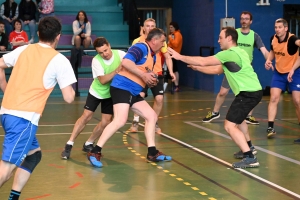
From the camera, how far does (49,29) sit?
6047mm

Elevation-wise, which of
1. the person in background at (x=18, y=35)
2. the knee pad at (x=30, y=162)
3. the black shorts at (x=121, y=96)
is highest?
the person in background at (x=18, y=35)

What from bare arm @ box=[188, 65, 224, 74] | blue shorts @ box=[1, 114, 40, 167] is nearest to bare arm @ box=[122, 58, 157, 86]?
bare arm @ box=[188, 65, 224, 74]

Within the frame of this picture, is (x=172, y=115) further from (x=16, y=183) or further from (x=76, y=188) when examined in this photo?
(x=16, y=183)

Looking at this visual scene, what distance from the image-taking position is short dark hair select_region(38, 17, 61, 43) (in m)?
6.04

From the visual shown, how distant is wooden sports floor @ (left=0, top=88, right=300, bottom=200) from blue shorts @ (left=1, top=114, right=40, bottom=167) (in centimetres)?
120

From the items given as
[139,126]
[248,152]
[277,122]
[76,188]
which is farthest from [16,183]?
[277,122]

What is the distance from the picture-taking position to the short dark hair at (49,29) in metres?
6.04

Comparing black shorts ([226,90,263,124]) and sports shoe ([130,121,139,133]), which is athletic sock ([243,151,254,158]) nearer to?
black shorts ([226,90,263,124])

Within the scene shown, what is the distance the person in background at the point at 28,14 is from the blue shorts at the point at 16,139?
14497mm

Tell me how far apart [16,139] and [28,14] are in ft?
48.8

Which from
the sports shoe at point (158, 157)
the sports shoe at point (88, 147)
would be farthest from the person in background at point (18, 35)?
the sports shoe at point (158, 157)

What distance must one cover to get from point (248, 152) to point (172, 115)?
572 cm

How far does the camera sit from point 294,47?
37.4ft

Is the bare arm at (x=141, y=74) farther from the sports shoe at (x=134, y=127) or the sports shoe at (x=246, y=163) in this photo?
the sports shoe at (x=134, y=127)
